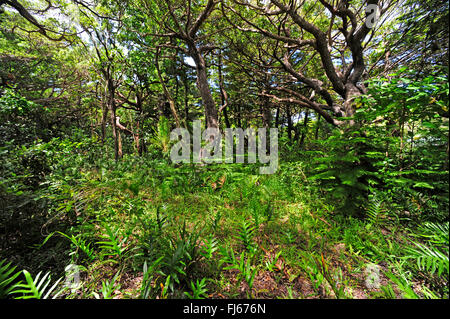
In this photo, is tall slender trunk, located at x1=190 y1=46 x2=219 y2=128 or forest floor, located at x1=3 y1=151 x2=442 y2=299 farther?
tall slender trunk, located at x1=190 y1=46 x2=219 y2=128

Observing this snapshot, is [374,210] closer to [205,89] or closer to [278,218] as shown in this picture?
[278,218]

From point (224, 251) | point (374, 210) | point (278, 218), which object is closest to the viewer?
point (224, 251)

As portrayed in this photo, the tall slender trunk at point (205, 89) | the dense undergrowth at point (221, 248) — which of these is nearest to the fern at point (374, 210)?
the dense undergrowth at point (221, 248)

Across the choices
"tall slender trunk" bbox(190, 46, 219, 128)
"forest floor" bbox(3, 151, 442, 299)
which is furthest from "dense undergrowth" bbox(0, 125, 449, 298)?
"tall slender trunk" bbox(190, 46, 219, 128)

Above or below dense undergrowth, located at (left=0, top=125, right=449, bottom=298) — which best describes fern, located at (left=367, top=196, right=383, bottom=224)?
above

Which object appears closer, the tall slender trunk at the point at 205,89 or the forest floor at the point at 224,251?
the forest floor at the point at 224,251

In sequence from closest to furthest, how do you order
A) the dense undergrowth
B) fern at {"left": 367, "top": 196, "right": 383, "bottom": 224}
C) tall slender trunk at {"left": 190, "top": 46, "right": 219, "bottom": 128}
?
the dense undergrowth < fern at {"left": 367, "top": 196, "right": 383, "bottom": 224} < tall slender trunk at {"left": 190, "top": 46, "right": 219, "bottom": 128}

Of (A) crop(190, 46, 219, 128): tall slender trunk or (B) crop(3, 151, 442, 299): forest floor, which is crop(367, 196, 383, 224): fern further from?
(A) crop(190, 46, 219, 128): tall slender trunk

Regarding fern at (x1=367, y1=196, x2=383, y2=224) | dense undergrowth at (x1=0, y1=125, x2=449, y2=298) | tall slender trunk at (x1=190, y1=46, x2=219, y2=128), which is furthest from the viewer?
tall slender trunk at (x1=190, y1=46, x2=219, y2=128)

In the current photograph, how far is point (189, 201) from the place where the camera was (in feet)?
8.95

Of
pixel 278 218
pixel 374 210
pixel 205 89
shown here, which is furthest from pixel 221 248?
pixel 205 89

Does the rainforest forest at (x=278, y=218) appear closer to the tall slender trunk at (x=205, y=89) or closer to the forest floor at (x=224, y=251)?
the forest floor at (x=224, y=251)
